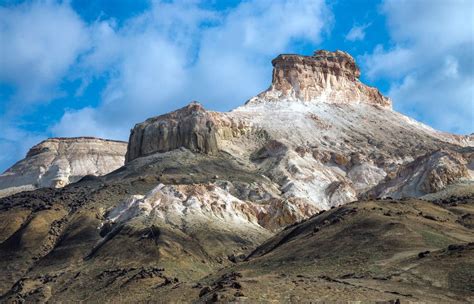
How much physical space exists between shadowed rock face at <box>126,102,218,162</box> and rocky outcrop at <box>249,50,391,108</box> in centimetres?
2786

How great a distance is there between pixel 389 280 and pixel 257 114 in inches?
4235

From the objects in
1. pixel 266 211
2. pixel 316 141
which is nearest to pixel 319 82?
pixel 316 141

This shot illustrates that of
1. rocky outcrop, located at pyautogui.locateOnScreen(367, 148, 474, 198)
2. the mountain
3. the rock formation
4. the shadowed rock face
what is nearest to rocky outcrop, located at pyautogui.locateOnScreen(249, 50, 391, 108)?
the rock formation

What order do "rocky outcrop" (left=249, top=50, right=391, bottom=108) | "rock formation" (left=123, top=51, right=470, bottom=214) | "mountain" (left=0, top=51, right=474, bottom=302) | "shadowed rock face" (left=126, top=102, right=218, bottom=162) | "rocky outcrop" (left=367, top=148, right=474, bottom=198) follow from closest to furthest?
1. "mountain" (left=0, top=51, right=474, bottom=302)
2. "rocky outcrop" (left=367, top=148, right=474, bottom=198)
3. "rock formation" (left=123, top=51, right=470, bottom=214)
4. "shadowed rock face" (left=126, top=102, right=218, bottom=162)
5. "rocky outcrop" (left=249, top=50, right=391, bottom=108)

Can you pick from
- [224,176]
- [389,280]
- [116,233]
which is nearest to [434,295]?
[389,280]

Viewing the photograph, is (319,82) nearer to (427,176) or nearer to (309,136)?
(309,136)

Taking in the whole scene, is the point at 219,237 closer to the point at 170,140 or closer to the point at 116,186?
the point at 116,186

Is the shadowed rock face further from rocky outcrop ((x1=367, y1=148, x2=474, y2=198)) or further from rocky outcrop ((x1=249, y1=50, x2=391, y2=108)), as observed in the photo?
rocky outcrop ((x1=367, y1=148, x2=474, y2=198))

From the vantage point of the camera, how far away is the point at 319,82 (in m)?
175

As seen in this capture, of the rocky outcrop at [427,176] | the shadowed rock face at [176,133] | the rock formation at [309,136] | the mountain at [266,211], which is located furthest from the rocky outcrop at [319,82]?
the rocky outcrop at [427,176]

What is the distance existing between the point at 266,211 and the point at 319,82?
7943 cm

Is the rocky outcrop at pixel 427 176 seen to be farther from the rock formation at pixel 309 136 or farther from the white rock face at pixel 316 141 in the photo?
the rock formation at pixel 309 136

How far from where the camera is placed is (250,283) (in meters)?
51.3

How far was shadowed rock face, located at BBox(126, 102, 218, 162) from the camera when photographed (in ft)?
440
